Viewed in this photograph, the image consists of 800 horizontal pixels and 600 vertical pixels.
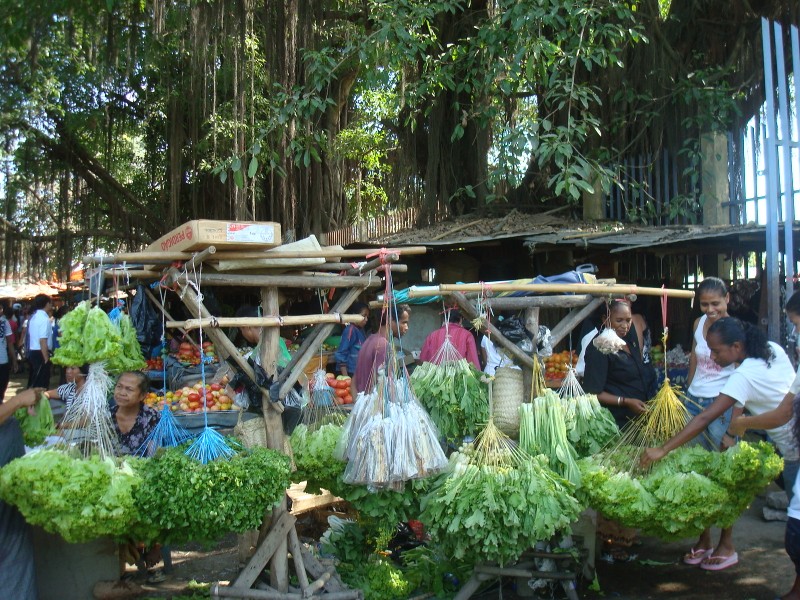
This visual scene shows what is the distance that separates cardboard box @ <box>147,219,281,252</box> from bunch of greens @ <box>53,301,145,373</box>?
542mm

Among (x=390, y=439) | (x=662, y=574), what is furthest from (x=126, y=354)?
(x=662, y=574)

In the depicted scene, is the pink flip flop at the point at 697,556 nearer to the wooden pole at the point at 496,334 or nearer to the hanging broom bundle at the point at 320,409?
the wooden pole at the point at 496,334

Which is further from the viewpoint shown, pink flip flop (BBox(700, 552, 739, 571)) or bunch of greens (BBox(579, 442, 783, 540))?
pink flip flop (BBox(700, 552, 739, 571))

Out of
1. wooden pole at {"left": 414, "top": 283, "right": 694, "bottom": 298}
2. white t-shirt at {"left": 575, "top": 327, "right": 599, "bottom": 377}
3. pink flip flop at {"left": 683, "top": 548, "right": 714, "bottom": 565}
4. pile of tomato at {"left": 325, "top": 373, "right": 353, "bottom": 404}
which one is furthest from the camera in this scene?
pile of tomato at {"left": 325, "top": 373, "right": 353, "bottom": 404}

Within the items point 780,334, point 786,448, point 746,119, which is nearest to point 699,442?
point 786,448

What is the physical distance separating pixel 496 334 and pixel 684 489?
1330mm

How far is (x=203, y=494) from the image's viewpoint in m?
3.84

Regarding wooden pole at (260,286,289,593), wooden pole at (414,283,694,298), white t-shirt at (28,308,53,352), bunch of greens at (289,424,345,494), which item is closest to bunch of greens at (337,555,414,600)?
wooden pole at (260,286,289,593)

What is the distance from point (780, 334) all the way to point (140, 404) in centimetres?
538

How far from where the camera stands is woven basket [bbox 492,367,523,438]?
451 centimetres

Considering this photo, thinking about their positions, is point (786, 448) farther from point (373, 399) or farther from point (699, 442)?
point (373, 399)

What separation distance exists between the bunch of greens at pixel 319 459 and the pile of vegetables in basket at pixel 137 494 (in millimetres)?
465

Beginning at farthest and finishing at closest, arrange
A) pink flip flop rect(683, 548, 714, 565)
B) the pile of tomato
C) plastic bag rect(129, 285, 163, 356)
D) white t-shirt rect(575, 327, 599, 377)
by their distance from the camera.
Answer: the pile of tomato < plastic bag rect(129, 285, 163, 356) < white t-shirt rect(575, 327, 599, 377) < pink flip flop rect(683, 548, 714, 565)

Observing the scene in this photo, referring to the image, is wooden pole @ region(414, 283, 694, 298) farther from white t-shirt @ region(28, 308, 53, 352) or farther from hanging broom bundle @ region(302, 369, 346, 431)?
white t-shirt @ region(28, 308, 53, 352)
